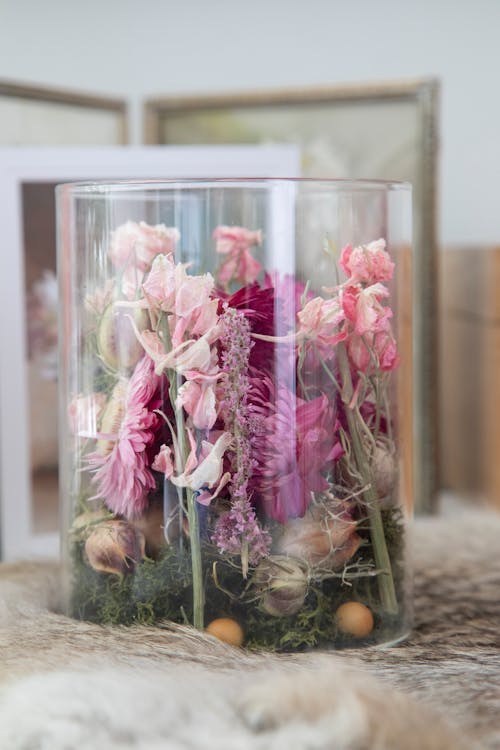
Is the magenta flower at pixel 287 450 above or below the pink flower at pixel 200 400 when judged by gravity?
below

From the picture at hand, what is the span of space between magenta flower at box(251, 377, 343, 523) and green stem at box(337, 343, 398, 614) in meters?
0.02

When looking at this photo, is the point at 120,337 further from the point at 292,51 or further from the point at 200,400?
the point at 292,51

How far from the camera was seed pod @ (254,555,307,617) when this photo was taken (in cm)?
53

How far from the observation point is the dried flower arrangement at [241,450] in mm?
523

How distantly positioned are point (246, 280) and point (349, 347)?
8 cm

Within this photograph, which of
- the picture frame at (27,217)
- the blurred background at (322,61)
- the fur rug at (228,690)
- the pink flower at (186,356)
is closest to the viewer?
the fur rug at (228,690)

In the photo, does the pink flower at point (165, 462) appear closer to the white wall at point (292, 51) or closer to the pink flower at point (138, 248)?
the pink flower at point (138, 248)

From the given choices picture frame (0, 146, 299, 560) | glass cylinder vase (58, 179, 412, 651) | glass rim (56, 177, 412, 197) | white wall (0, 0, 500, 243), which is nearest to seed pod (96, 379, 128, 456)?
glass cylinder vase (58, 179, 412, 651)

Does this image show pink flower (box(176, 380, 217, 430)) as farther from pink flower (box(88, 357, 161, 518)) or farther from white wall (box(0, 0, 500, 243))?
white wall (box(0, 0, 500, 243))

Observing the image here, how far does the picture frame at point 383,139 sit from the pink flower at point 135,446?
1.48 ft

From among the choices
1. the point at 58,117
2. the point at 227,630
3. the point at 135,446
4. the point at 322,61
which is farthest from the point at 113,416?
the point at 322,61

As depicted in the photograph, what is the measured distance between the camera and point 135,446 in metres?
0.54

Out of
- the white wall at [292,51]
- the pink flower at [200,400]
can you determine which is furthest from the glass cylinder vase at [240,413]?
the white wall at [292,51]

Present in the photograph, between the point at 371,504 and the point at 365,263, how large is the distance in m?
0.13
